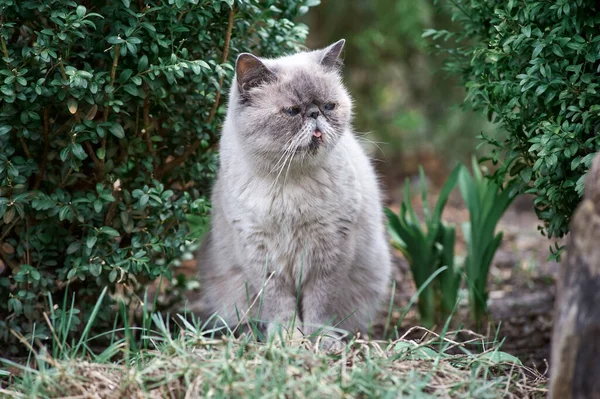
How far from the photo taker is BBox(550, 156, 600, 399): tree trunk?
184 cm

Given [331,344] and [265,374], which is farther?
[331,344]

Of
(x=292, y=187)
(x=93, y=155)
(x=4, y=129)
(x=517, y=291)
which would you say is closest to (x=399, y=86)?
(x=517, y=291)

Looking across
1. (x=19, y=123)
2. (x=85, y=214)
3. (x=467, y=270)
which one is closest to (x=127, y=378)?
(x=85, y=214)

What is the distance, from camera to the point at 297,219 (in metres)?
3.03

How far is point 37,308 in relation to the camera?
3.06m

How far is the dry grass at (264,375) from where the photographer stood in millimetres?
2092

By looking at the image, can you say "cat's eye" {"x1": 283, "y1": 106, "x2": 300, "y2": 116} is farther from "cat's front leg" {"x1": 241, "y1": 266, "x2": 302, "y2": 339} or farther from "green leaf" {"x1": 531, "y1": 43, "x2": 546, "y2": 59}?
"green leaf" {"x1": 531, "y1": 43, "x2": 546, "y2": 59}

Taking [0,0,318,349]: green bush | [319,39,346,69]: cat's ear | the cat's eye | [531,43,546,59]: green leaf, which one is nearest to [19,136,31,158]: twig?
[0,0,318,349]: green bush

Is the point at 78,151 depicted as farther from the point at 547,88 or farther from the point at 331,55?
the point at 547,88

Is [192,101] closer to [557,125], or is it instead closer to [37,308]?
[37,308]

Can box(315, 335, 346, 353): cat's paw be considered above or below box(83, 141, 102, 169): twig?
below

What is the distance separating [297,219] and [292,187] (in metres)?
0.14

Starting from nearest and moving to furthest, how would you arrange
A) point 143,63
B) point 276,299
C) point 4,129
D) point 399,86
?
point 4,129, point 143,63, point 276,299, point 399,86

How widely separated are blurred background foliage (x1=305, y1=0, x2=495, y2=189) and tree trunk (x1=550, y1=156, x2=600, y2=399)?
423 centimetres
